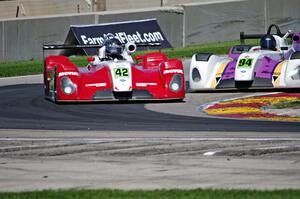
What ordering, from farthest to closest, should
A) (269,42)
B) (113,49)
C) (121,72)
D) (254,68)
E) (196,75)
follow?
(269,42), (196,75), (113,49), (254,68), (121,72)

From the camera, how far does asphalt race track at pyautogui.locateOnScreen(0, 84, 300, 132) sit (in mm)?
15844

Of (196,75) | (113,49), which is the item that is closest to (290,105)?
(196,75)

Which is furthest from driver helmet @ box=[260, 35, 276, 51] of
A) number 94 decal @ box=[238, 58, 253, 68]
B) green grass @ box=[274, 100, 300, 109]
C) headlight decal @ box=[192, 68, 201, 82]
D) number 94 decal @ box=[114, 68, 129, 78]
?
number 94 decal @ box=[114, 68, 129, 78]

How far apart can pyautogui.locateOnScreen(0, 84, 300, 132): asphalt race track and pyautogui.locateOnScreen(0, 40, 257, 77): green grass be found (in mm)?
7686

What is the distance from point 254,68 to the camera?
2066 centimetres

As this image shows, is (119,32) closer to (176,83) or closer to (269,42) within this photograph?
(269,42)

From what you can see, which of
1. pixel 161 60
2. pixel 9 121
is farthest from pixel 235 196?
pixel 161 60

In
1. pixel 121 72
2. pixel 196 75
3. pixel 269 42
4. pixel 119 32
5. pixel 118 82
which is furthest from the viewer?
pixel 119 32

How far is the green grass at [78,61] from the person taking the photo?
93.9 ft

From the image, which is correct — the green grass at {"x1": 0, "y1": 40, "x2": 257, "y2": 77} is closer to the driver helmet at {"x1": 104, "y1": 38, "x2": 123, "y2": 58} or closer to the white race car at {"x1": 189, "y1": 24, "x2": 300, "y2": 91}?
the driver helmet at {"x1": 104, "y1": 38, "x2": 123, "y2": 58}

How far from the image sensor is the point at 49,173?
11547mm

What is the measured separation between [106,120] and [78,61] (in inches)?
506

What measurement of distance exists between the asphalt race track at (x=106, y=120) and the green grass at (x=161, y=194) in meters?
5.33

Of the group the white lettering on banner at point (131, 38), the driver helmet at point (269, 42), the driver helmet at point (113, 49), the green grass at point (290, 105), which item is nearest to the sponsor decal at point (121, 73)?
the driver helmet at point (113, 49)
